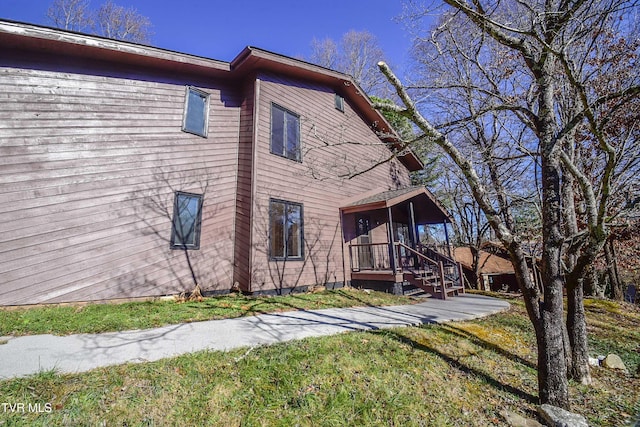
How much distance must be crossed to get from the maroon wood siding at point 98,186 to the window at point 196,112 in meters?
0.17

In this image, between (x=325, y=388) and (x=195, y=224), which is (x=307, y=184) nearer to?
(x=195, y=224)

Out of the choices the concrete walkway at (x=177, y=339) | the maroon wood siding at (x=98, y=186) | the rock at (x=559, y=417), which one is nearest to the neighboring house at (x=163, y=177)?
the maroon wood siding at (x=98, y=186)

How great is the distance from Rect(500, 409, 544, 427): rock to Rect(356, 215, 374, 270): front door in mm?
6896

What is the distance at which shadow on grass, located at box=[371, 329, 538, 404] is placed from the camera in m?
3.49

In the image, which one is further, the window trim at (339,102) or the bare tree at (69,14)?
the bare tree at (69,14)

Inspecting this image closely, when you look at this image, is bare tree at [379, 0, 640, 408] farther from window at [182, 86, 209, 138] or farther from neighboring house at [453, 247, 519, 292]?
neighboring house at [453, 247, 519, 292]

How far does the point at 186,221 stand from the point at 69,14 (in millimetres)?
17178

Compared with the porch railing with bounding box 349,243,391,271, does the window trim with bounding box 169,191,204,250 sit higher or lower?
higher

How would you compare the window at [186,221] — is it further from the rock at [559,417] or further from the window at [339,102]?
the rock at [559,417]

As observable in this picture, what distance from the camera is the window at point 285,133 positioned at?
332 inches

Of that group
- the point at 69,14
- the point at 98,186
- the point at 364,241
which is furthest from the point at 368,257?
the point at 69,14

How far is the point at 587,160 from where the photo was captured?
6398 millimetres

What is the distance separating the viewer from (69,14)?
15.0m

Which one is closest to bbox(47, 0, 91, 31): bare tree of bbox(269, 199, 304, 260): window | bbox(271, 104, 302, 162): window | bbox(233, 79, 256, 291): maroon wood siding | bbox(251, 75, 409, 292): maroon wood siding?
bbox(233, 79, 256, 291): maroon wood siding
